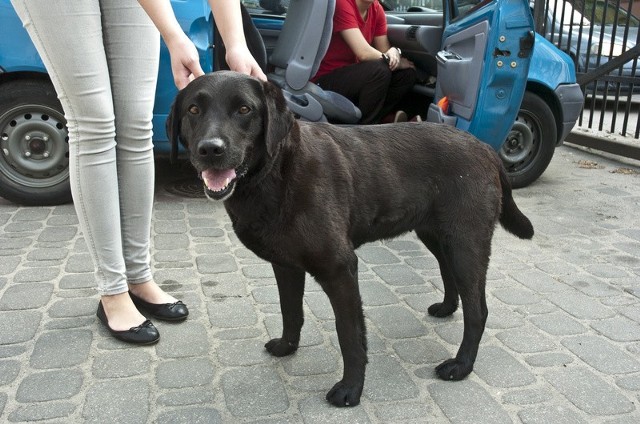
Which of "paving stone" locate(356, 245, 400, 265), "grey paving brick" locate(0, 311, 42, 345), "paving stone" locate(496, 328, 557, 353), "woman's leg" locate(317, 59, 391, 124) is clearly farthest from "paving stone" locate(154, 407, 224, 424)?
"woman's leg" locate(317, 59, 391, 124)

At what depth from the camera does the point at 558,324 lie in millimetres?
3119

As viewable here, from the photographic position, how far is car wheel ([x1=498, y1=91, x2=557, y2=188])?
5754 millimetres

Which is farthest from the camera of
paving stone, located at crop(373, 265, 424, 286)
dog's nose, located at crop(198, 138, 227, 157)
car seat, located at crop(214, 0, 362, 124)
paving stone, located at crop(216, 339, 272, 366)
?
car seat, located at crop(214, 0, 362, 124)

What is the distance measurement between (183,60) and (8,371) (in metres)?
1.46

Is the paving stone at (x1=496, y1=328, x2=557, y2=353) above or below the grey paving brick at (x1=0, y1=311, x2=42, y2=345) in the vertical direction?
above

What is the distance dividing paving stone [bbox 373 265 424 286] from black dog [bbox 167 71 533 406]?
0.85 metres

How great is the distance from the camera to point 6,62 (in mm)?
4531

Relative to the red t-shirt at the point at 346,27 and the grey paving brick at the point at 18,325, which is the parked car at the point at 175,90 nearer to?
the red t-shirt at the point at 346,27

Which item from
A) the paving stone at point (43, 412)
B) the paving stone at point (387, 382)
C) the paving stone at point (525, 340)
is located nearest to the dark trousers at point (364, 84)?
the paving stone at point (525, 340)

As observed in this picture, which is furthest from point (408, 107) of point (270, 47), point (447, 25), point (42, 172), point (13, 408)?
point (13, 408)

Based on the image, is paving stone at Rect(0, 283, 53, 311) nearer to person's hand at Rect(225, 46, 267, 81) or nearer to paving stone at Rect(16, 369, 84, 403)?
paving stone at Rect(16, 369, 84, 403)

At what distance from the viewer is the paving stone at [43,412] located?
7.48ft

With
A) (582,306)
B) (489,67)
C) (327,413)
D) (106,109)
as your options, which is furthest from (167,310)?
(489,67)

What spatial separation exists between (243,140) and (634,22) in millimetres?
12807
